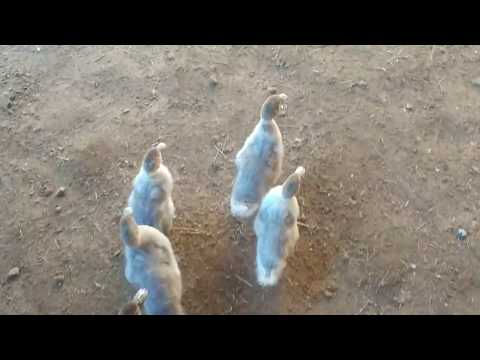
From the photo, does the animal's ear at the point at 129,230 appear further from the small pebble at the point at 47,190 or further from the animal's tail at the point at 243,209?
the small pebble at the point at 47,190

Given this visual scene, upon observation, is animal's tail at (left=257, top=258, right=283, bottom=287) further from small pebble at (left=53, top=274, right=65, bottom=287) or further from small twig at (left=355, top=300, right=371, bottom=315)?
small pebble at (left=53, top=274, right=65, bottom=287)

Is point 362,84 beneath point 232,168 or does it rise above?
above

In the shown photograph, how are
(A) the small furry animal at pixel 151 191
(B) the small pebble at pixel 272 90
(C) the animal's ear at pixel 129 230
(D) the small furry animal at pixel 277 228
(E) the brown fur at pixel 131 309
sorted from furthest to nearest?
(B) the small pebble at pixel 272 90
(A) the small furry animal at pixel 151 191
(D) the small furry animal at pixel 277 228
(C) the animal's ear at pixel 129 230
(E) the brown fur at pixel 131 309

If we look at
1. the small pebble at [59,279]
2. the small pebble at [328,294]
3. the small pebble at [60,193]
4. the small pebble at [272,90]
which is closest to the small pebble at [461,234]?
the small pebble at [328,294]

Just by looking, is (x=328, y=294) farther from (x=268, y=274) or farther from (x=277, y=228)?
(x=277, y=228)

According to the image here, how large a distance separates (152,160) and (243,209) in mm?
924

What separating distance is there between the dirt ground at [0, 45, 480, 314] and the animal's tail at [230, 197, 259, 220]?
0.74 ft

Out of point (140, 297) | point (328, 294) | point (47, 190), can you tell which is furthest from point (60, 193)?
point (328, 294)

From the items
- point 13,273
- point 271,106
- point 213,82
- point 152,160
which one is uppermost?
point 271,106

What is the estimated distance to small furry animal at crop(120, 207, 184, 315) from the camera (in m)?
3.58

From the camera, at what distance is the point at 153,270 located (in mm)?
3592

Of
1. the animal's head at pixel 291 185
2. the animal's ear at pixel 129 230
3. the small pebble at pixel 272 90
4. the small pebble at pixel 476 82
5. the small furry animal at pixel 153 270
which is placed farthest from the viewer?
the small pebble at pixel 476 82

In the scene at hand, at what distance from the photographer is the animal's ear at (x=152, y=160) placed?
12.9 ft

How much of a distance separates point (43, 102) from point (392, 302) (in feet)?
13.6
